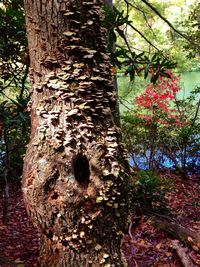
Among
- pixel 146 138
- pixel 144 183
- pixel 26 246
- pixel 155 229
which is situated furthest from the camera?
pixel 146 138

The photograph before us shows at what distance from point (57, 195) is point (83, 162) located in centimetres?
21

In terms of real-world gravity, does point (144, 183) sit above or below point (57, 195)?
above

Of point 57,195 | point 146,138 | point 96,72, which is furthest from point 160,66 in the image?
point 146,138

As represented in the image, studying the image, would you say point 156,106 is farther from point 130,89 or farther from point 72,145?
point 72,145

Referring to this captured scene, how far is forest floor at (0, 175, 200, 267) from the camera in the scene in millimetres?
3104

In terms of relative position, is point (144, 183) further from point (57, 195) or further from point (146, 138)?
point (57, 195)

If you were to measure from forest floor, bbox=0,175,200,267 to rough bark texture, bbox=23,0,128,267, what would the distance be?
1.21 metres

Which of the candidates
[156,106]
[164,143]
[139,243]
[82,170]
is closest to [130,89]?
[164,143]

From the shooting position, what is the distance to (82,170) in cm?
159

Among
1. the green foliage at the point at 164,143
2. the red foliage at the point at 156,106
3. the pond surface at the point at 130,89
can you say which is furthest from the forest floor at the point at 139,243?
the red foliage at the point at 156,106

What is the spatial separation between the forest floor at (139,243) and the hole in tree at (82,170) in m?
1.34

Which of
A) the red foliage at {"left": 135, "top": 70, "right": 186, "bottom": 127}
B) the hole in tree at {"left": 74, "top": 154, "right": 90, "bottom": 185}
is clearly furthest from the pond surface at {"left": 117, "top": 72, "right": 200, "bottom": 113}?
the hole in tree at {"left": 74, "top": 154, "right": 90, "bottom": 185}

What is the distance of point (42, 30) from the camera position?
5.33 ft

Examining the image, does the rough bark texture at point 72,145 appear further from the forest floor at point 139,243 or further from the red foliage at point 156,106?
the red foliage at point 156,106
